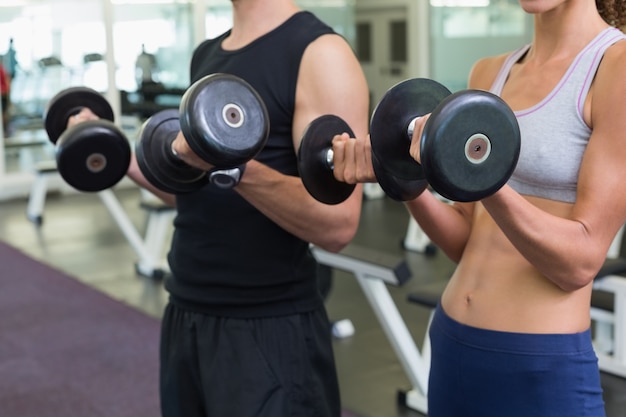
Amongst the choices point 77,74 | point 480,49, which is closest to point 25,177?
point 77,74

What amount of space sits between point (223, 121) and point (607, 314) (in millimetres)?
1938

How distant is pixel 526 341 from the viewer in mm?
897

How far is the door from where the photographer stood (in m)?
7.64

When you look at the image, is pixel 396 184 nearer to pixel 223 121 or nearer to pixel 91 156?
pixel 223 121

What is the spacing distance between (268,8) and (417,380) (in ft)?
4.72

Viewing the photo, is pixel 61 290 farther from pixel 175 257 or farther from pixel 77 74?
pixel 77 74

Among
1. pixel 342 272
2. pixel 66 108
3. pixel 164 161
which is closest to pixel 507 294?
pixel 164 161

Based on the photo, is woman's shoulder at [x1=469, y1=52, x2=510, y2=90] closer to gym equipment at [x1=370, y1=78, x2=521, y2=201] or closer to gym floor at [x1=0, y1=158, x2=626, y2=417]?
gym equipment at [x1=370, y1=78, x2=521, y2=201]

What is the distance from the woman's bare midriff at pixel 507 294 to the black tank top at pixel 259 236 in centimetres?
25

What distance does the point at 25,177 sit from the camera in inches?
247

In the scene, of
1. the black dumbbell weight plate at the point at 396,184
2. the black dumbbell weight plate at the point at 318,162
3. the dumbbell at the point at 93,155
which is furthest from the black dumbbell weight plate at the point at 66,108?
the black dumbbell weight plate at the point at 396,184

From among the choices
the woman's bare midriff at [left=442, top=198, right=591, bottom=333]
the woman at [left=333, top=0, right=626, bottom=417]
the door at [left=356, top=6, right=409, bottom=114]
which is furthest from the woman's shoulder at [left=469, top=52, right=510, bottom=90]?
the door at [left=356, top=6, right=409, bottom=114]

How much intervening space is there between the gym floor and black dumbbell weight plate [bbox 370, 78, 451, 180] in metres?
1.60

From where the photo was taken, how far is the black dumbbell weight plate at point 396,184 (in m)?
0.84
